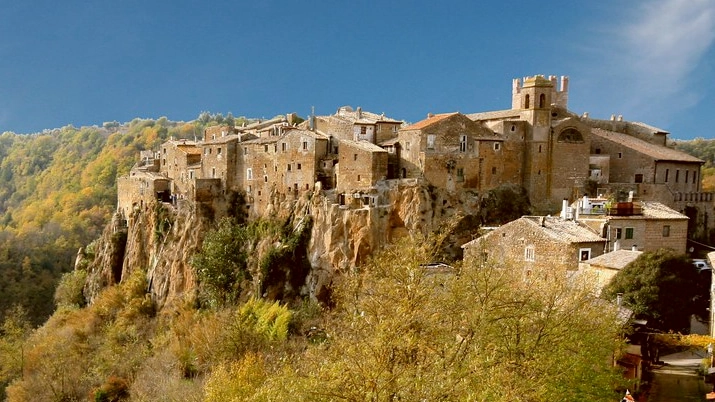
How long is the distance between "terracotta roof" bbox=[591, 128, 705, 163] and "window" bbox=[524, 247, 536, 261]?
52.3ft

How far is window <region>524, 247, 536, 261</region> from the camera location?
3306 centimetres

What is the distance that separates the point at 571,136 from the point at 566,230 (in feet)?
41.6

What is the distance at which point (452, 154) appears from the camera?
43.4m

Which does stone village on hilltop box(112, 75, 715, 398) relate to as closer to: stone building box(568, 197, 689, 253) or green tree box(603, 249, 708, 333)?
stone building box(568, 197, 689, 253)

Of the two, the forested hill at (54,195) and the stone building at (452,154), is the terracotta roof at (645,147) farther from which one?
the forested hill at (54,195)

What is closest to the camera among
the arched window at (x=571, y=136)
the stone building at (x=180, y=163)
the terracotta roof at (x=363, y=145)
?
the terracotta roof at (x=363, y=145)

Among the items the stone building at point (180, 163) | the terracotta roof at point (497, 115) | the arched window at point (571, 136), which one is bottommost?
the stone building at point (180, 163)

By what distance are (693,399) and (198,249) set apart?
130 ft

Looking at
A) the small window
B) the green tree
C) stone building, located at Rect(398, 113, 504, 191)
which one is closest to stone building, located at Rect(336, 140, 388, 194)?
stone building, located at Rect(398, 113, 504, 191)

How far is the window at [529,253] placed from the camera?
33.1m

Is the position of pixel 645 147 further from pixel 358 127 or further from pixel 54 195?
pixel 54 195

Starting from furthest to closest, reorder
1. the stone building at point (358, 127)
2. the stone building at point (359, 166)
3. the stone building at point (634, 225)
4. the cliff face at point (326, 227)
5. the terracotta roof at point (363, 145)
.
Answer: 1. the stone building at point (358, 127)
2. the terracotta roof at point (363, 145)
3. the stone building at point (359, 166)
4. the cliff face at point (326, 227)
5. the stone building at point (634, 225)

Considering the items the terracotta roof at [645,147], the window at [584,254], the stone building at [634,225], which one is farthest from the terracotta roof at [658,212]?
the terracotta roof at [645,147]

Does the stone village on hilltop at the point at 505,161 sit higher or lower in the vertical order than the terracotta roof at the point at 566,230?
higher
